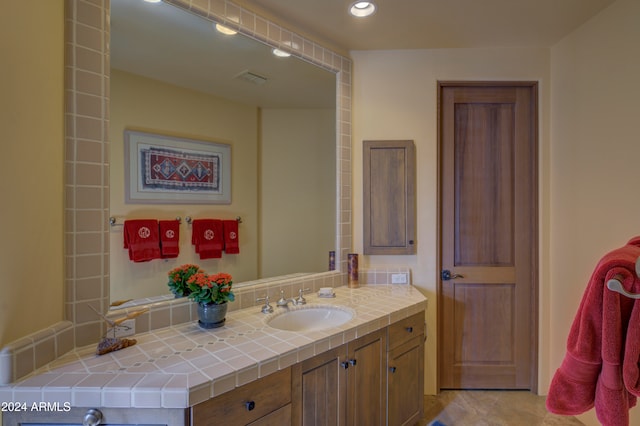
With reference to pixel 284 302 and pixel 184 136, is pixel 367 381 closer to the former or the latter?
pixel 284 302

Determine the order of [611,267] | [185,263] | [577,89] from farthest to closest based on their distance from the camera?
[577,89] < [185,263] < [611,267]

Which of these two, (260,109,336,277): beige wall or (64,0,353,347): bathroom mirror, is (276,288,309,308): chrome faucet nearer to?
(260,109,336,277): beige wall

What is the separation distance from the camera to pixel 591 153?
6.36ft

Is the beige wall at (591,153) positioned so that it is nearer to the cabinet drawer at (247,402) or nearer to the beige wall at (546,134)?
the beige wall at (546,134)

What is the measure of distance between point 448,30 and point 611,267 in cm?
175

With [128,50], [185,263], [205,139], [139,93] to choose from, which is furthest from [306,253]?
[128,50]

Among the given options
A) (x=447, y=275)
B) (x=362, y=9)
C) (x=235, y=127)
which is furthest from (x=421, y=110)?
(x=235, y=127)

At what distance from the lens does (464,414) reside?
6.95 ft

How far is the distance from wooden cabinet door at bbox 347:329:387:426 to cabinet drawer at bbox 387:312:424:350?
65 mm

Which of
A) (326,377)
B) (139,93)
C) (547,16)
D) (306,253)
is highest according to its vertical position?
(547,16)

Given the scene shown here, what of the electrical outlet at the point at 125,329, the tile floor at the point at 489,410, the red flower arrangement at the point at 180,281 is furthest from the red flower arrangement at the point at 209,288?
the tile floor at the point at 489,410

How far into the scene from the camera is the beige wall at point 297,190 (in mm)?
1938

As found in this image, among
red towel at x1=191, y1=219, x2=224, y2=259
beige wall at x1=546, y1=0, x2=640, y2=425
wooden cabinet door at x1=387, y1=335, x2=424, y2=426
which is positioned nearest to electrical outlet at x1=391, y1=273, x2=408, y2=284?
wooden cabinet door at x1=387, y1=335, x2=424, y2=426

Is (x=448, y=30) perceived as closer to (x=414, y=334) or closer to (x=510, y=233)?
(x=510, y=233)
